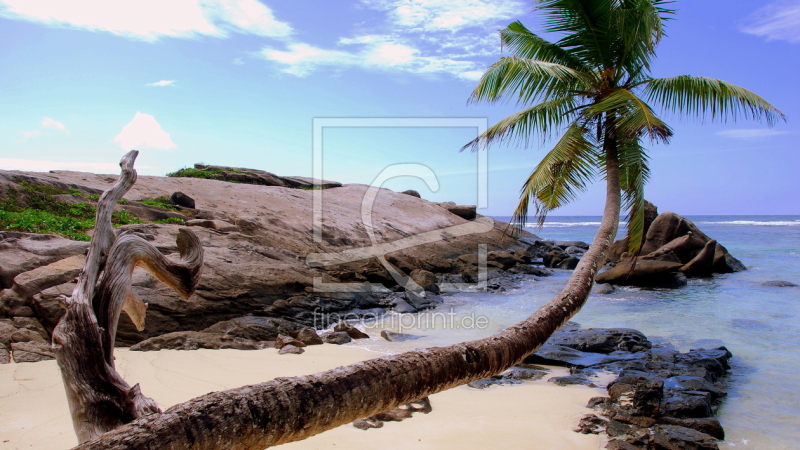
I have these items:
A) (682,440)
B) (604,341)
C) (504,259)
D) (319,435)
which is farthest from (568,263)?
(319,435)

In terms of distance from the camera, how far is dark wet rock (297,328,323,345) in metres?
9.23

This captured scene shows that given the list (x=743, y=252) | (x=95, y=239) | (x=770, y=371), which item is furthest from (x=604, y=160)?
(x=743, y=252)

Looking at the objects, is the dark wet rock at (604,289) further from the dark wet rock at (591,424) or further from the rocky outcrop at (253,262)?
the dark wet rock at (591,424)

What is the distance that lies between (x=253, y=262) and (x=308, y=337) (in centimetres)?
395

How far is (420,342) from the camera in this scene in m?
10.3

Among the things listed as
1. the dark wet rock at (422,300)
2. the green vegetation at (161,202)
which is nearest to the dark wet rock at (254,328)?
the dark wet rock at (422,300)

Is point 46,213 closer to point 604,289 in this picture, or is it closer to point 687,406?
point 687,406

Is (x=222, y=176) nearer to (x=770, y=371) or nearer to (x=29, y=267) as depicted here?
→ (x=29, y=267)

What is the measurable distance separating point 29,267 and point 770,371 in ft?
43.4

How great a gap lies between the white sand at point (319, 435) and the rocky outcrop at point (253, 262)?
116cm

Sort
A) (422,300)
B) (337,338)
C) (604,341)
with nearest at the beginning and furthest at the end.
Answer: (337,338) < (604,341) < (422,300)

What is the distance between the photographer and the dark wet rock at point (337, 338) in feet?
31.6

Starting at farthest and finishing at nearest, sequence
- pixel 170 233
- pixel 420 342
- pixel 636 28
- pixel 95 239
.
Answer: pixel 170 233 < pixel 420 342 < pixel 636 28 < pixel 95 239

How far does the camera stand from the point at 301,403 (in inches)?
88.4
